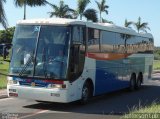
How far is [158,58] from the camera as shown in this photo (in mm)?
99938

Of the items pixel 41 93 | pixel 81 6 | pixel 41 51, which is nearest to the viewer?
pixel 41 93

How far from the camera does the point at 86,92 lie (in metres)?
17.2

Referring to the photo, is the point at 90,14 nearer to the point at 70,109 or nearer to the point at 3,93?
the point at 3,93

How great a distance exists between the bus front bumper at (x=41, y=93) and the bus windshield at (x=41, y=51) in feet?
1.55

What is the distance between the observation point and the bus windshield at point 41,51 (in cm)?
1558

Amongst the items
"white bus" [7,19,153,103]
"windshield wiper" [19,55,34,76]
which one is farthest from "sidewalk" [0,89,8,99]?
"windshield wiper" [19,55,34,76]

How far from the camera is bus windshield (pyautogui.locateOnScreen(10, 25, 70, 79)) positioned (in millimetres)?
15578

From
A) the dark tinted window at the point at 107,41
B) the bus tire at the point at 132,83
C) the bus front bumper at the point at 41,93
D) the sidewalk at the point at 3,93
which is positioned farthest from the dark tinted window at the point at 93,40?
the bus tire at the point at 132,83

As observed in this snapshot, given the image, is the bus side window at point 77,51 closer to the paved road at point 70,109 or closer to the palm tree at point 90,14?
the paved road at point 70,109

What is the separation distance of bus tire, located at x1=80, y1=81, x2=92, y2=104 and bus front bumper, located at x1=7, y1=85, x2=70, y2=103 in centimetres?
161

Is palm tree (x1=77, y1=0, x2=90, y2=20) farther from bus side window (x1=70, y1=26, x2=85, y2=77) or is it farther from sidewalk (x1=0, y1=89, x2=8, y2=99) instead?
bus side window (x1=70, y1=26, x2=85, y2=77)

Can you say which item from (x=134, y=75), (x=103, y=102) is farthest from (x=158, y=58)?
(x=103, y=102)

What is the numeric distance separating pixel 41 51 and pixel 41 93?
1.48 m

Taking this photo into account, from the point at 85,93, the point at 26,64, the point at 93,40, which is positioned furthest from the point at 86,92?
the point at 26,64
